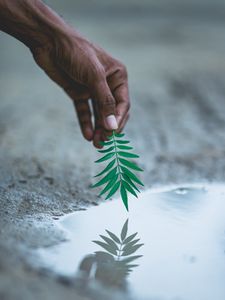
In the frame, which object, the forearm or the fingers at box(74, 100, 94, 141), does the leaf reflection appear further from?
the forearm

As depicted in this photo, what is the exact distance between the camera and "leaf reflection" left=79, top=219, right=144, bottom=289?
1.79 meters

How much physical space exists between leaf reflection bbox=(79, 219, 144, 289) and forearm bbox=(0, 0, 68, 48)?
0.83 m

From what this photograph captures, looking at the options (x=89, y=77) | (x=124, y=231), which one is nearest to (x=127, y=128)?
(x=89, y=77)

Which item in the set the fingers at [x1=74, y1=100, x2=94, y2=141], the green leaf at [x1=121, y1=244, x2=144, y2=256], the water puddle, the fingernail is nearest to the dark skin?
the fingernail

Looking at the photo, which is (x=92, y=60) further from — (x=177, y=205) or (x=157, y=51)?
(x=157, y=51)

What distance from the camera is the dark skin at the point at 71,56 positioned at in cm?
223

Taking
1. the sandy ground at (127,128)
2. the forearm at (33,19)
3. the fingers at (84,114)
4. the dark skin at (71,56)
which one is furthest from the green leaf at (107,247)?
the forearm at (33,19)

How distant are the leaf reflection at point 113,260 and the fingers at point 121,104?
459mm

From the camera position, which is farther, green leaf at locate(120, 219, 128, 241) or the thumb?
the thumb

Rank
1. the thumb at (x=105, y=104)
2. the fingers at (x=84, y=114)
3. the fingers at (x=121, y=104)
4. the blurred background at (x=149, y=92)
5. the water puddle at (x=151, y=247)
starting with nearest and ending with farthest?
the water puddle at (x=151, y=247) → the thumb at (x=105, y=104) → the fingers at (x=121, y=104) → the fingers at (x=84, y=114) → the blurred background at (x=149, y=92)

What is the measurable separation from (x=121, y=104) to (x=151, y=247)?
68cm

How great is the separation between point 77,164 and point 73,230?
824mm

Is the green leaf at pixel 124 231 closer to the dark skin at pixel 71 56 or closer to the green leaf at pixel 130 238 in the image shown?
the green leaf at pixel 130 238

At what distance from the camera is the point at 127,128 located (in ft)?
11.3
